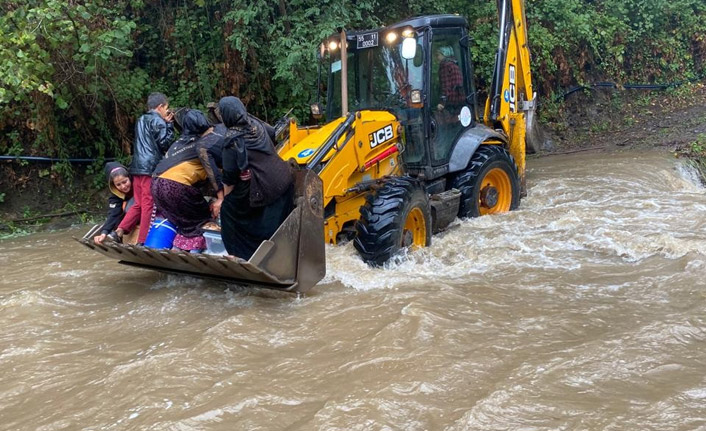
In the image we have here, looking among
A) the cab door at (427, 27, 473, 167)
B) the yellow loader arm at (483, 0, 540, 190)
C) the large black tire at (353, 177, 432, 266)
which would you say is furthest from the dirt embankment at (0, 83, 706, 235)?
the large black tire at (353, 177, 432, 266)

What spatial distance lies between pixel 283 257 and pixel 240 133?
1028mm

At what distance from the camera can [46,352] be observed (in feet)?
14.3

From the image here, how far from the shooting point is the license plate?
6.86 m

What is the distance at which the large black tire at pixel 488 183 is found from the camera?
24.0 feet

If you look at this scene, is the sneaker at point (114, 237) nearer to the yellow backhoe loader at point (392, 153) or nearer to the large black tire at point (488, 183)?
the yellow backhoe loader at point (392, 153)

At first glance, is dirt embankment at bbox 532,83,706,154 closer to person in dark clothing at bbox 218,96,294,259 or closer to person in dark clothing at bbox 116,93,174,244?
person in dark clothing at bbox 218,96,294,259

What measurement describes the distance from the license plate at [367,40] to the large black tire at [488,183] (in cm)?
186

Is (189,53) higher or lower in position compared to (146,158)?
higher

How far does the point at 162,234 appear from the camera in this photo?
548cm

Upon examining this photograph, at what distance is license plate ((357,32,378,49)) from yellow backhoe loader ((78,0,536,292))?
11 millimetres

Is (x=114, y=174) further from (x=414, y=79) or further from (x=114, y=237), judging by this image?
(x=414, y=79)

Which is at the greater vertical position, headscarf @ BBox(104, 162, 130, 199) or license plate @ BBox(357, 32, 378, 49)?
license plate @ BBox(357, 32, 378, 49)

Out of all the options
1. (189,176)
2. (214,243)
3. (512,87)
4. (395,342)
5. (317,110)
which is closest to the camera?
(395,342)

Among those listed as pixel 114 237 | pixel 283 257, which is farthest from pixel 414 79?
pixel 114 237
